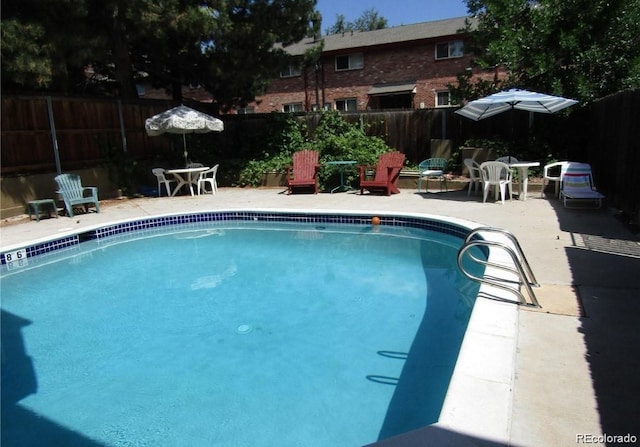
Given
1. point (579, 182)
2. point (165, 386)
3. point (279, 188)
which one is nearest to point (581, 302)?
point (165, 386)

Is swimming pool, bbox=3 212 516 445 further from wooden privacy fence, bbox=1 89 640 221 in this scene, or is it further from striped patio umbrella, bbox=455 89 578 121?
wooden privacy fence, bbox=1 89 640 221

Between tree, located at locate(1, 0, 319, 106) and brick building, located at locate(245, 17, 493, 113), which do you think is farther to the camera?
brick building, located at locate(245, 17, 493, 113)

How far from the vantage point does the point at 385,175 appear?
31.5 feet

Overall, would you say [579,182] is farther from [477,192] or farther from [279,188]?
[279,188]

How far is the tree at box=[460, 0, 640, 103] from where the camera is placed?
891 centimetres

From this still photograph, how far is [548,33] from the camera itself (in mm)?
9445

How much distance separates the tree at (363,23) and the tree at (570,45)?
138 ft

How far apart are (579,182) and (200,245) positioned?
256 inches

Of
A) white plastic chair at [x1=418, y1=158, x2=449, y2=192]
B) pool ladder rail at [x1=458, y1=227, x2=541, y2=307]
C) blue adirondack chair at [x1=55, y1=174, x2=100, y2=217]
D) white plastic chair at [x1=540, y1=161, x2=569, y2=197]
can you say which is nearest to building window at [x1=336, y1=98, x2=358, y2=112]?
white plastic chair at [x1=418, y1=158, x2=449, y2=192]

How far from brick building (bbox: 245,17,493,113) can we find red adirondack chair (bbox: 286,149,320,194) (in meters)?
11.2

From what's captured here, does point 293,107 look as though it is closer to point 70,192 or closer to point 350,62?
point 350,62

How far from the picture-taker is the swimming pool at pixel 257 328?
9.89ft

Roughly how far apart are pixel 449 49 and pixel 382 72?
10.8 ft

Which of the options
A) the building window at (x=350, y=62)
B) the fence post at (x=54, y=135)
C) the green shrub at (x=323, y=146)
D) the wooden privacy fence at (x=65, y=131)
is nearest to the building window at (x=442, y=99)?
the building window at (x=350, y=62)
